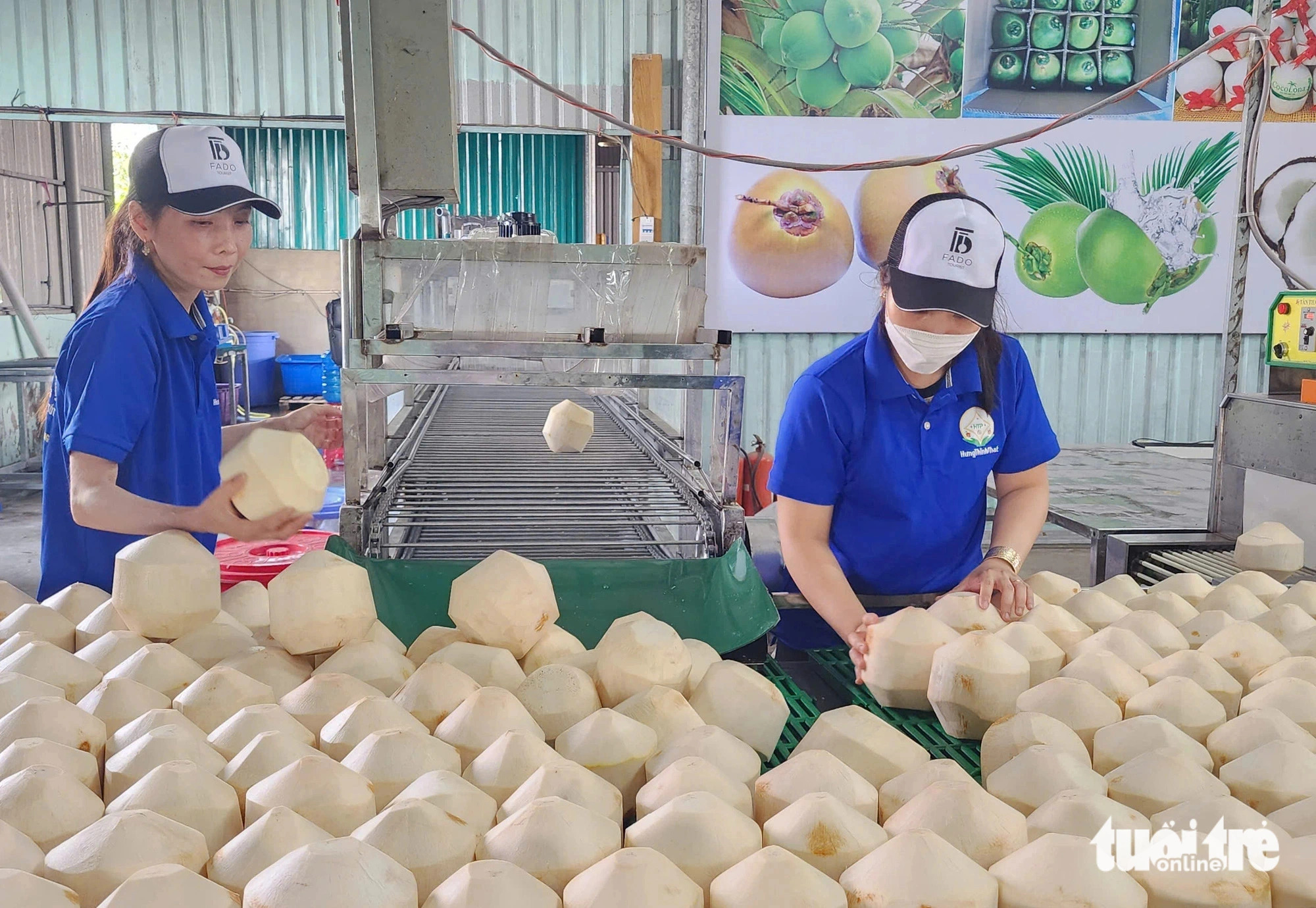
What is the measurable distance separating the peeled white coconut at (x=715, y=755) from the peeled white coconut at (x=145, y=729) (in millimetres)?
462

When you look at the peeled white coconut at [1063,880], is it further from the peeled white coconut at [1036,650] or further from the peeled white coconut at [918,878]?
the peeled white coconut at [1036,650]

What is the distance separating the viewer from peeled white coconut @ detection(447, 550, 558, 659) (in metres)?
1.23

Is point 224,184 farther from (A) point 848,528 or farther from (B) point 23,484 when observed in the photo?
(B) point 23,484

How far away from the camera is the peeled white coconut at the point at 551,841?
0.76m

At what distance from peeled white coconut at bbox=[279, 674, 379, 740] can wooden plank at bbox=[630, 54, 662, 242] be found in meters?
4.93

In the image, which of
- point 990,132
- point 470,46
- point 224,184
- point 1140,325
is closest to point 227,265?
point 224,184

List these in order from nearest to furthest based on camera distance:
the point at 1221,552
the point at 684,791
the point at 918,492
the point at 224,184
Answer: the point at 684,791
the point at 224,184
the point at 918,492
the point at 1221,552

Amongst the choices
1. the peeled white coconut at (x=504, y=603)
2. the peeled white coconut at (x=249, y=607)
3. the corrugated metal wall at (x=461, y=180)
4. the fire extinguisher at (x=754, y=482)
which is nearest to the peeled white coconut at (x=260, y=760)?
the peeled white coconut at (x=504, y=603)

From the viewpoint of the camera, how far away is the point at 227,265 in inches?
Answer: 72.4

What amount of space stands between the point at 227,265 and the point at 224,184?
0.56ft

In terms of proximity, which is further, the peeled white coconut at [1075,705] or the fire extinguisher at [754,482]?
the fire extinguisher at [754,482]

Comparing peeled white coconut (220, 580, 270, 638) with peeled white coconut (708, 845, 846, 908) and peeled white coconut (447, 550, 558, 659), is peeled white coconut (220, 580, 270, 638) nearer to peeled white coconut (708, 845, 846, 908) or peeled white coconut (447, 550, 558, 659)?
peeled white coconut (447, 550, 558, 659)

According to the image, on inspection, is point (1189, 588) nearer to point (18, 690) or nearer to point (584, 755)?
point (584, 755)

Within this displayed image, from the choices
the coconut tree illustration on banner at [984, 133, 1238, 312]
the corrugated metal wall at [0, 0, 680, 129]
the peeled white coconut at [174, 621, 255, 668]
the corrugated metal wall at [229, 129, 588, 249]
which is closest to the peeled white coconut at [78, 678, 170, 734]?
the peeled white coconut at [174, 621, 255, 668]
